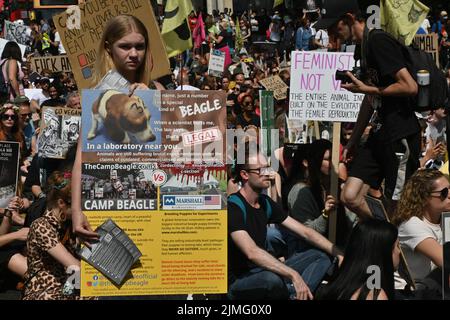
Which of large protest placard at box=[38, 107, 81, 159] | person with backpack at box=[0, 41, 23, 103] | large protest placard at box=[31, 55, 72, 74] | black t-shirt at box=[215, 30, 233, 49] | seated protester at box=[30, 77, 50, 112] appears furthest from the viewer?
black t-shirt at box=[215, 30, 233, 49]

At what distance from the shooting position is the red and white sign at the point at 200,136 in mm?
5547

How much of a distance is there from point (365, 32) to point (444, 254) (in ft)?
5.58

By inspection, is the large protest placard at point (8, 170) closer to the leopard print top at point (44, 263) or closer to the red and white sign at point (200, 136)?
the leopard print top at point (44, 263)

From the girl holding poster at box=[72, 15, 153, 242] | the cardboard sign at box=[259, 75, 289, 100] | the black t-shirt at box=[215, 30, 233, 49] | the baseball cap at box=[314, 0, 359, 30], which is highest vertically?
the baseball cap at box=[314, 0, 359, 30]

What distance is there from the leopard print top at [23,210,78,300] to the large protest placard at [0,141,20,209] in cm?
141

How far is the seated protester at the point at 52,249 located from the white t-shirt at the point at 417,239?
2.12 metres

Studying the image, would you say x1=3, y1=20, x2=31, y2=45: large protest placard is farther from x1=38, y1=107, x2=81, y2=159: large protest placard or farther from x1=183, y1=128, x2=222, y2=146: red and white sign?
x1=183, y1=128, x2=222, y2=146: red and white sign

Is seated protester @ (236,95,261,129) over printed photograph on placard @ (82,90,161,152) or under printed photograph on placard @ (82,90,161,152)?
under

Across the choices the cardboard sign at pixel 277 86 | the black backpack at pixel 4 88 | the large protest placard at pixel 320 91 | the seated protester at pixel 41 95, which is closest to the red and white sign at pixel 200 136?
the large protest placard at pixel 320 91

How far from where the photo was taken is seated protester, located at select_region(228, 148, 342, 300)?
6.14 meters

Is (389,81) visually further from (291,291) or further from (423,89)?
(291,291)

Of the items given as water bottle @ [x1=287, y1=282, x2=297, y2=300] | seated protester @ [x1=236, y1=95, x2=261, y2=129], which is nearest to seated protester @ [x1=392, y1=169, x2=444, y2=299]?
water bottle @ [x1=287, y1=282, x2=297, y2=300]

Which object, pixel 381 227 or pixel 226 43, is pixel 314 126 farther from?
pixel 226 43

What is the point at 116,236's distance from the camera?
5.52 m
